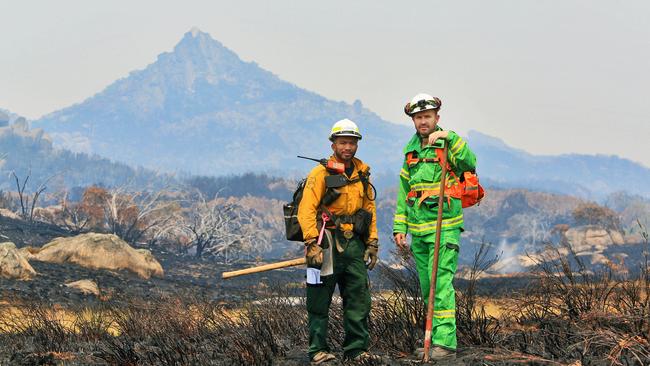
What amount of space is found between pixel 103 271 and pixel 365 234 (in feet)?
58.5

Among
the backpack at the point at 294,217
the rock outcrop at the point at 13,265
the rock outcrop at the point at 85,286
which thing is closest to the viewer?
the backpack at the point at 294,217

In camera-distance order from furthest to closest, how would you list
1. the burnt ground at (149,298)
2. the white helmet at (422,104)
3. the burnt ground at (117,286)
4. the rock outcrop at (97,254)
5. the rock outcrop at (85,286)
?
the rock outcrop at (97,254)
the rock outcrop at (85,286)
the burnt ground at (117,286)
the white helmet at (422,104)
the burnt ground at (149,298)

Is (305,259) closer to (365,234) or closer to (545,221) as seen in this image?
(365,234)

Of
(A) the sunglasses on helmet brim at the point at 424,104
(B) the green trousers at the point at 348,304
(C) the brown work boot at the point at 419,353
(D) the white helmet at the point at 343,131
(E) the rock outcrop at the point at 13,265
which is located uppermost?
(A) the sunglasses on helmet brim at the point at 424,104

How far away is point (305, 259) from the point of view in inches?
221

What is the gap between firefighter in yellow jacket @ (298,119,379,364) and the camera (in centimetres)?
564

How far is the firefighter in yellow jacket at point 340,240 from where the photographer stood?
5.64 metres

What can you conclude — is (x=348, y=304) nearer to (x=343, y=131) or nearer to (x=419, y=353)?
(x=419, y=353)

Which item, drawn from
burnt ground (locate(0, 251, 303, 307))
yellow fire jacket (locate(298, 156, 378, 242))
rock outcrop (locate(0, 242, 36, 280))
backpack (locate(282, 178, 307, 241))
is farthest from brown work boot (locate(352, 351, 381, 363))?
rock outcrop (locate(0, 242, 36, 280))

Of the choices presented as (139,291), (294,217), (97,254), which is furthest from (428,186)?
(97,254)

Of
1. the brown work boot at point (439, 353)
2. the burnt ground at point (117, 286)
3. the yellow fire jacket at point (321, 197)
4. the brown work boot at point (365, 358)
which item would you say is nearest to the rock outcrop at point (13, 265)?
the burnt ground at point (117, 286)

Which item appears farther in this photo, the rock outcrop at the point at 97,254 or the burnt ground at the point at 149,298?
the rock outcrop at the point at 97,254

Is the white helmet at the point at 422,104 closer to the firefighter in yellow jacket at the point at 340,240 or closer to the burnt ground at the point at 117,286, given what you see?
the firefighter in yellow jacket at the point at 340,240

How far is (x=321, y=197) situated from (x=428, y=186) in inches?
35.5
